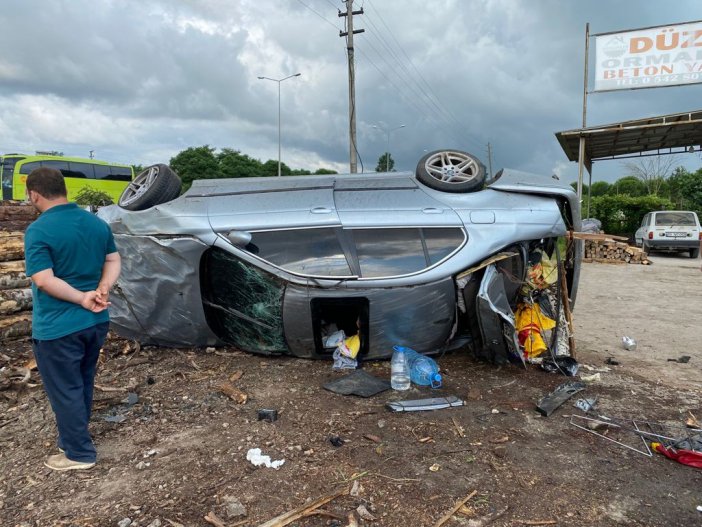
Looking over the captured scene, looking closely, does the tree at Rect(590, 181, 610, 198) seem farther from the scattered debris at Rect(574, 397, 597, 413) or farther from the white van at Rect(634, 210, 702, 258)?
the scattered debris at Rect(574, 397, 597, 413)

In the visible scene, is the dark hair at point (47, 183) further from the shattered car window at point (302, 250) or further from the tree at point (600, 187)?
the tree at point (600, 187)

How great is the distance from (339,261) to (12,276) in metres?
4.43

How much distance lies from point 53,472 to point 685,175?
27.5 meters

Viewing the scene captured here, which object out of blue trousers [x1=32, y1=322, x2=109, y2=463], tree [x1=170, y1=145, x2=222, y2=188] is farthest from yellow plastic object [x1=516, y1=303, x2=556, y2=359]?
tree [x1=170, y1=145, x2=222, y2=188]

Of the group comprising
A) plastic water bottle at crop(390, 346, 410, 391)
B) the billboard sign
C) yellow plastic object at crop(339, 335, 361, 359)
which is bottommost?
plastic water bottle at crop(390, 346, 410, 391)

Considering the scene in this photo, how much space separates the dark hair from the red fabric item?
4.01 metres

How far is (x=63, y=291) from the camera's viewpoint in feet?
8.40

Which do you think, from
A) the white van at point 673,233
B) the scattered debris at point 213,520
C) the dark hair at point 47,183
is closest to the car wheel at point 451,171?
the dark hair at point 47,183

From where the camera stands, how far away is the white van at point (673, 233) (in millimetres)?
15344

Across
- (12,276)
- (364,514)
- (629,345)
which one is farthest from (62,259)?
(629,345)

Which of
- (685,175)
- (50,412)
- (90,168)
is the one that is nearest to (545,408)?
(50,412)

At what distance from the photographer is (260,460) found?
290 centimetres

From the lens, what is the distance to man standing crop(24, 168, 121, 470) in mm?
2566

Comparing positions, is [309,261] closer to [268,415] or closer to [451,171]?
[268,415]
